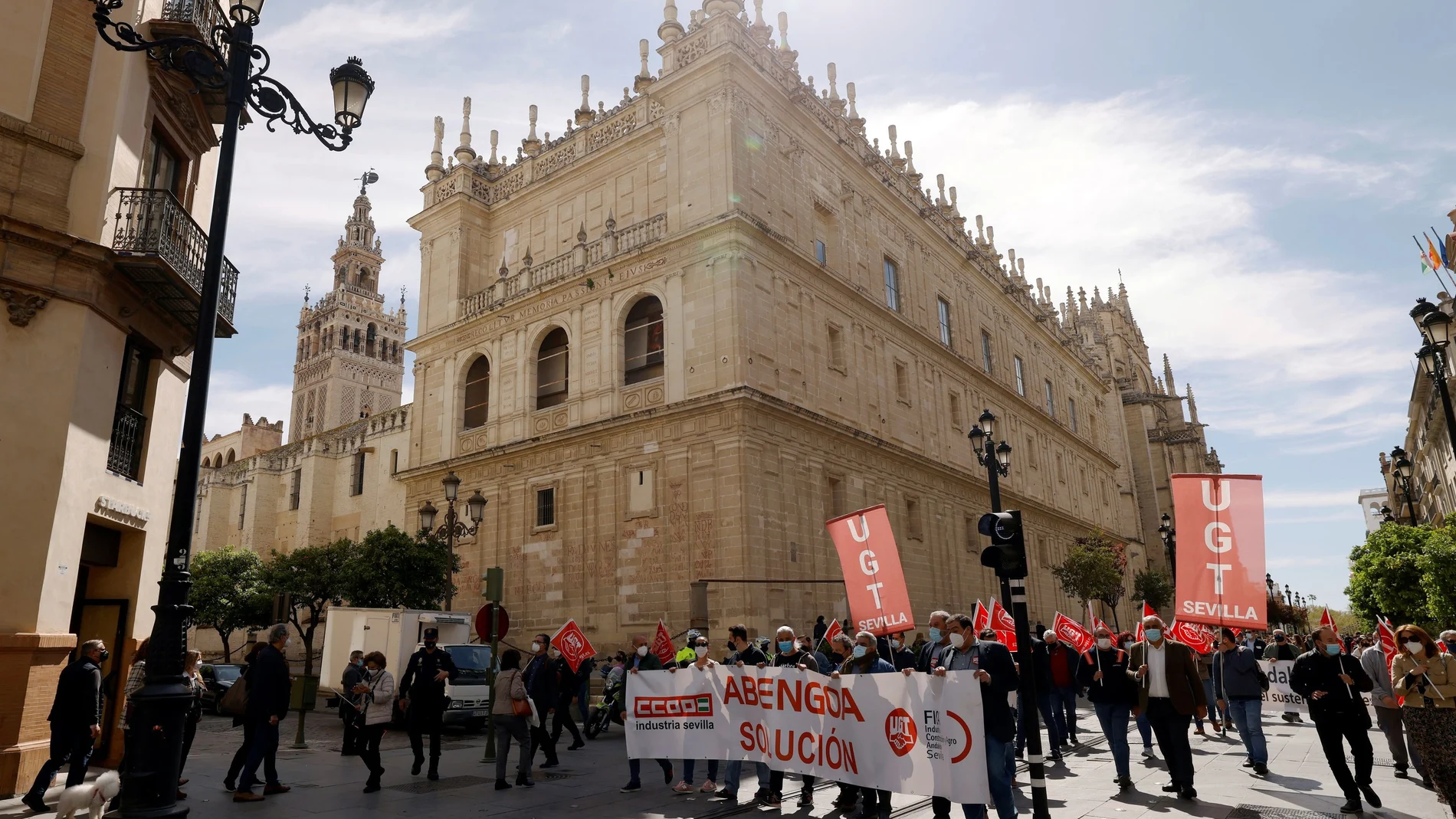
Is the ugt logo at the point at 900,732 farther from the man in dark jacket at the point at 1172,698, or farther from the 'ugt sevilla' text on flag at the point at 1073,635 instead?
the 'ugt sevilla' text on flag at the point at 1073,635

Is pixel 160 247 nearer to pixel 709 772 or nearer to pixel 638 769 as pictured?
pixel 638 769

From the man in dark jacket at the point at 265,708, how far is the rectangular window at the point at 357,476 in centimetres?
3700

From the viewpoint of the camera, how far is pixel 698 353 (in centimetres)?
2366

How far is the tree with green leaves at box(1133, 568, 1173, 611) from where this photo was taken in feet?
147

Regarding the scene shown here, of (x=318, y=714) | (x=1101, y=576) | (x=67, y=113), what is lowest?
(x=318, y=714)

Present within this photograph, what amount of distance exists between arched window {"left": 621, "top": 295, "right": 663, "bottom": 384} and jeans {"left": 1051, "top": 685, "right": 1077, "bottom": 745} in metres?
14.7

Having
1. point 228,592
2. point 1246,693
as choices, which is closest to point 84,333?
point 1246,693

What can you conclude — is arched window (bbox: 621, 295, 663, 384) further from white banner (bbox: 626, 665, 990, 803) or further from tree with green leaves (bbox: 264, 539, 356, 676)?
white banner (bbox: 626, 665, 990, 803)

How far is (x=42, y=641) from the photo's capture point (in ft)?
32.9

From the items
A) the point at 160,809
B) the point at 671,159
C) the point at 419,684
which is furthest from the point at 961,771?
the point at 671,159

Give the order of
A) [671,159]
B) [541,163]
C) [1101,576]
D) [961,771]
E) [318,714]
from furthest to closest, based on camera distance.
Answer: [1101,576] → [541,163] → [671,159] → [318,714] → [961,771]

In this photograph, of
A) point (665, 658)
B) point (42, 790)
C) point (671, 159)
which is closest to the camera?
point (42, 790)

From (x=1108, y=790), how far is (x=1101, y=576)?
90.4 ft

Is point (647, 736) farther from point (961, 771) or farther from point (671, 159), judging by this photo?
point (671, 159)
